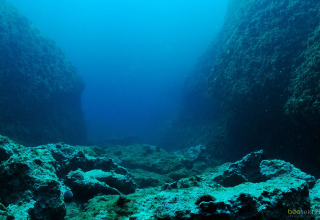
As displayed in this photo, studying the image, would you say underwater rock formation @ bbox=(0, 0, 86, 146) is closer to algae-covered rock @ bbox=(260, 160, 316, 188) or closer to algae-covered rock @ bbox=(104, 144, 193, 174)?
algae-covered rock @ bbox=(104, 144, 193, 174)

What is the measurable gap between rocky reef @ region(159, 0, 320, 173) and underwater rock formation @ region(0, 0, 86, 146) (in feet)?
41.0

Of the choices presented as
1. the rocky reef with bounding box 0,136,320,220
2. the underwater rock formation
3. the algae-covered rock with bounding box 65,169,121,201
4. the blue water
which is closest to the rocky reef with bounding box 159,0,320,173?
the rocky reef with bounding box 0,136,320,220

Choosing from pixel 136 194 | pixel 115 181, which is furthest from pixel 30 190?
pixel 115 181

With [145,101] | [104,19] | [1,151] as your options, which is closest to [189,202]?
[1,151]

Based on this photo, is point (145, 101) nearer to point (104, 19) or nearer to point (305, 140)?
point (104, 19)

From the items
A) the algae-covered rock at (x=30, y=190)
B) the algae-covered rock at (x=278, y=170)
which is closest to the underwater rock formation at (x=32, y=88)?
the algae-covered rock at (x=30, y=190)

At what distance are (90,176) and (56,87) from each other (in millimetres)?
15071

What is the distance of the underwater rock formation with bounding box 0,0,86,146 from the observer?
45.1 ft

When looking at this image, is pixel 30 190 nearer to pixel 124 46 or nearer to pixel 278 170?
pixel 278 170

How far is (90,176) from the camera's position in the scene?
486cm

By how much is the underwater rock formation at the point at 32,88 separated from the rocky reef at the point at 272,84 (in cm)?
1251

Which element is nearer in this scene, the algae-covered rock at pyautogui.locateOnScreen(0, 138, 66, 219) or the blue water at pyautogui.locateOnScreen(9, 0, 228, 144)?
the algae-covered rock at pyautogui.locateOnScreen(0, 138, 66, 219)

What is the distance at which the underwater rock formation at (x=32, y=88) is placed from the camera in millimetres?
13750

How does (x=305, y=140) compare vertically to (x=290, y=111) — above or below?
below
